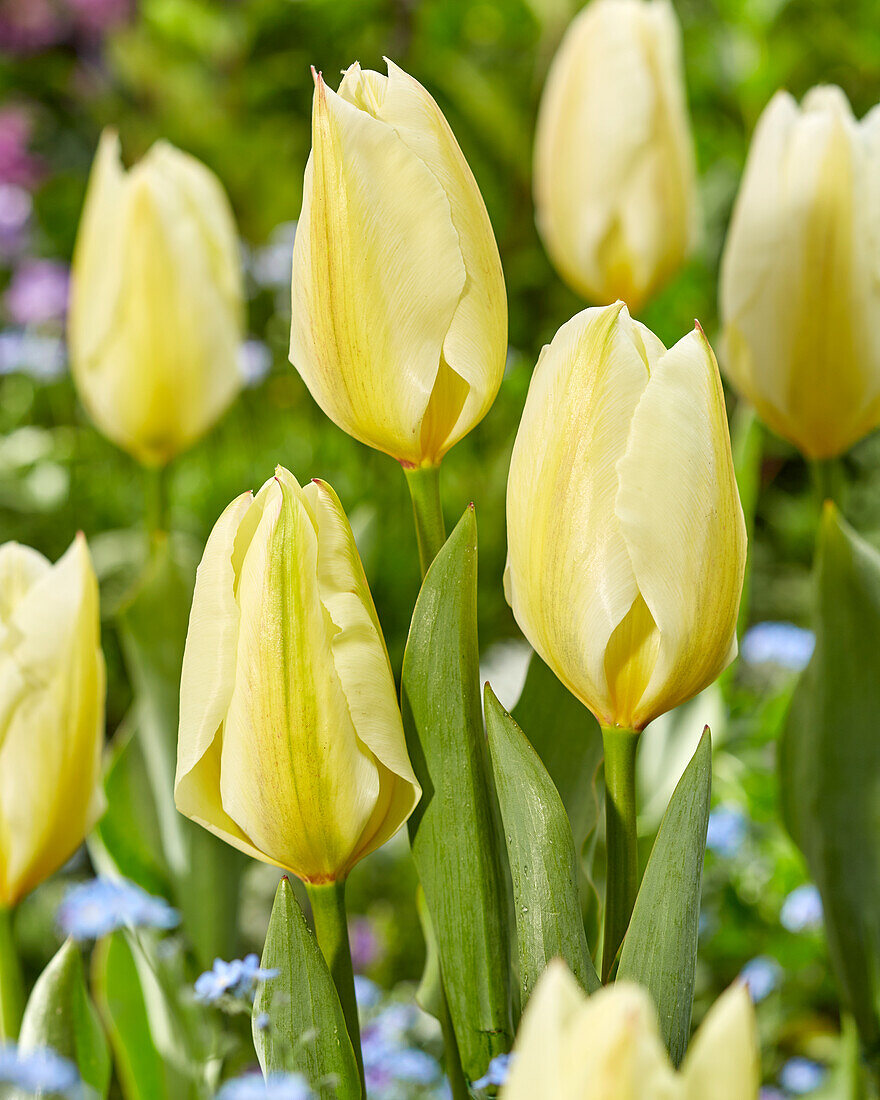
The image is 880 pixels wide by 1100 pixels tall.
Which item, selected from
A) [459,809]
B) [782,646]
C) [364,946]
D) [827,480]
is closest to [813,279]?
[827,480]

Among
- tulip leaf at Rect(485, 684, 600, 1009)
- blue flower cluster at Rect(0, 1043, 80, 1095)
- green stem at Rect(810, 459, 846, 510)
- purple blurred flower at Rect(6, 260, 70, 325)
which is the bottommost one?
purple blurred flower at Rect(6, 260, 70, 325)

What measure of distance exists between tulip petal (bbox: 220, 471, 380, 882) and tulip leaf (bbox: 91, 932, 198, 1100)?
31 cm

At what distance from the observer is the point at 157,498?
0.79 metres

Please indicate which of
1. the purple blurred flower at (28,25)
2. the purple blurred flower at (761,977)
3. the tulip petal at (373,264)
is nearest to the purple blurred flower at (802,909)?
the purple blurred flower at (761,977)

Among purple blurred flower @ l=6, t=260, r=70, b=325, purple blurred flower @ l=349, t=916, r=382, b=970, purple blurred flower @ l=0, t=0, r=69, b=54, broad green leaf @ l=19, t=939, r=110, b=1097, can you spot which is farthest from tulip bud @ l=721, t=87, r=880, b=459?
purple blurred flower @ l=0, t=0, r=69, b=54

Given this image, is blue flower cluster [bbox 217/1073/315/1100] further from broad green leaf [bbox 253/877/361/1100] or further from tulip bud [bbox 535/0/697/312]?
tulip bud [bbox 535/0/697/312]

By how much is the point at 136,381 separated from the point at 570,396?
48cm

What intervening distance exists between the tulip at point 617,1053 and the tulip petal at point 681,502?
132 millimetres

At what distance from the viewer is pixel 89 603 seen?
0.49m

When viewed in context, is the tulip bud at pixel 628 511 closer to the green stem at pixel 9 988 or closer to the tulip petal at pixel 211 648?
the tulip petal at pixel 211 648

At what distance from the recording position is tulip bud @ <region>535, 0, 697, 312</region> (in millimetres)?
866

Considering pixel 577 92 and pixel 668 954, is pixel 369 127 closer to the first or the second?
pixel 668 954

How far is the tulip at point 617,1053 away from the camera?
23cm

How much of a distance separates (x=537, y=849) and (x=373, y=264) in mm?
203
